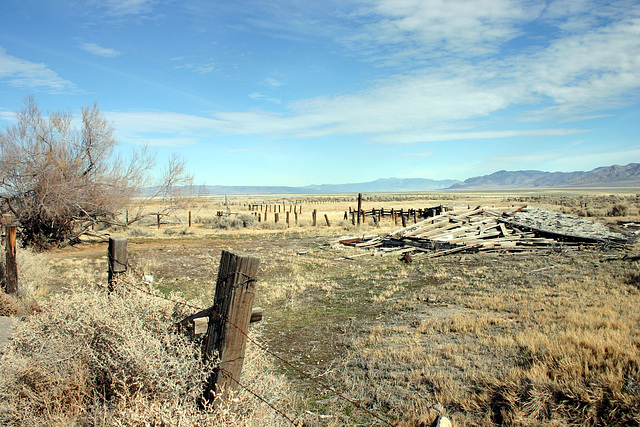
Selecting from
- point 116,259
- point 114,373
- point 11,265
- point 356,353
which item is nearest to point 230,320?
point 114,373

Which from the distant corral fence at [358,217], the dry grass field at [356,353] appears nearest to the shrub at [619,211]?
the distant corral fence at [358,217]

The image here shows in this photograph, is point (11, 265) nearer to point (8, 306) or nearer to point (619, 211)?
point (8, 306)

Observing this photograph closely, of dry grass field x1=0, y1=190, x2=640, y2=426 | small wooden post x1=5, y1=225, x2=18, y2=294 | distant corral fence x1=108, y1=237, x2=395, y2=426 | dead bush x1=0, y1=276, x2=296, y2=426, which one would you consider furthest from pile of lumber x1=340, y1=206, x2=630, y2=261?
distant corral fence x1=108, y1=237, x2=395, y2=426

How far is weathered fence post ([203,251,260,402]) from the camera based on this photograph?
114 inches

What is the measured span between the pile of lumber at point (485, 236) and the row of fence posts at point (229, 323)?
38.9ft

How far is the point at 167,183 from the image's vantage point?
22406 mm

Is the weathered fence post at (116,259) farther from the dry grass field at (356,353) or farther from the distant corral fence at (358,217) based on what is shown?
the distant corral fence at (358,217)

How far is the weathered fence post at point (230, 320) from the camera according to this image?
2898 millimetres

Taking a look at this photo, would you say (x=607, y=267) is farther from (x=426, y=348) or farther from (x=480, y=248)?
(x=426, y=348)

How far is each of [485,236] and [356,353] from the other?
13.1 metres

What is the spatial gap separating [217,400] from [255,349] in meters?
0.79

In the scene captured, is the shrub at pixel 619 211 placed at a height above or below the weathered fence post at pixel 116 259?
below

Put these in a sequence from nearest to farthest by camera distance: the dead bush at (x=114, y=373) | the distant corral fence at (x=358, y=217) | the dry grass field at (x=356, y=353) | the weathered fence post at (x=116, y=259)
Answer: the dead bush at (x=114, y=373) → the dry grass field at (x=356, y=353) → the weathered fence post at (x=116, y=259) → the distant corral fence at (x=358, y=217)

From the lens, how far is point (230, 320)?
2887 millimetres
